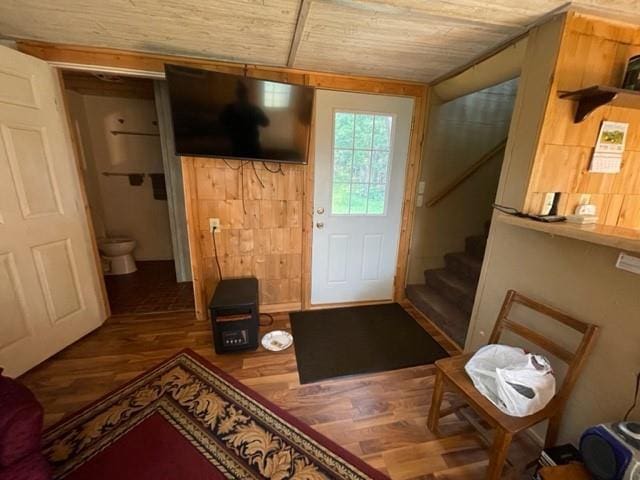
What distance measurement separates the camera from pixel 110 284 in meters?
3.14

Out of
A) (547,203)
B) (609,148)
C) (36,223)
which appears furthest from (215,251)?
(609,148)

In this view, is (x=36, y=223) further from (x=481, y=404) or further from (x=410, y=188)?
(x=410, y=188)

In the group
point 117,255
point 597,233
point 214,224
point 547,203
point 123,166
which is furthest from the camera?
point 123,166

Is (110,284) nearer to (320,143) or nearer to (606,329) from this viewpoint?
(320,143)

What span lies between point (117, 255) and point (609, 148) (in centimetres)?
470

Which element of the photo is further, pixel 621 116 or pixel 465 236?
pixel 465 236

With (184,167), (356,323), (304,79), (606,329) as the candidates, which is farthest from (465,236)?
(184,167)

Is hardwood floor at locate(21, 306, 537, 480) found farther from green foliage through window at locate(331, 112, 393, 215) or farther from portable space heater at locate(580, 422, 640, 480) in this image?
green foliage through window at locate(331, 112, 393, 215)

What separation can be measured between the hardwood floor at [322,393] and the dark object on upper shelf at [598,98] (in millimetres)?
1820

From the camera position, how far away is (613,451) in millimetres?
911

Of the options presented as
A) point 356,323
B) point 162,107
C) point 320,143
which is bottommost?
point 356,323

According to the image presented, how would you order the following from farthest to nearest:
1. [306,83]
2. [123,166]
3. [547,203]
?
[123,166] → [306,83] → [547,203]

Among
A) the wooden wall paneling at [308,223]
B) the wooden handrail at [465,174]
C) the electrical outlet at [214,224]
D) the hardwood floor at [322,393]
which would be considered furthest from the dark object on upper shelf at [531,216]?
the electrical outlet at [214,224]

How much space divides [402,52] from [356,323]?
2254 mm
